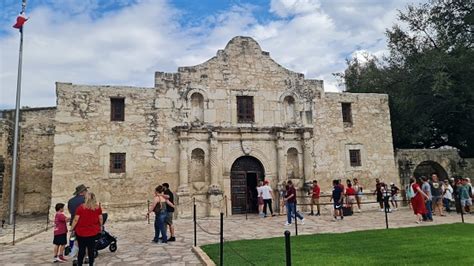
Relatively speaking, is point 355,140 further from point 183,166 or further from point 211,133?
point 183,166

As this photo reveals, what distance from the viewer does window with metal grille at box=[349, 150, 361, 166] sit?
1808cm

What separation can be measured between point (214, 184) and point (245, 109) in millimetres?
3877

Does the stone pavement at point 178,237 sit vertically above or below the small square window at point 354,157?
Answer: below

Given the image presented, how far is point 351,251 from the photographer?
23.8ft

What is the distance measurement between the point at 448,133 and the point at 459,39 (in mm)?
7114

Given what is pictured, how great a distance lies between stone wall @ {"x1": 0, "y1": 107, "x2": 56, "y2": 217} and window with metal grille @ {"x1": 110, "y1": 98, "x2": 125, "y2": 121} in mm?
5698

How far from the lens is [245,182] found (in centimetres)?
1670

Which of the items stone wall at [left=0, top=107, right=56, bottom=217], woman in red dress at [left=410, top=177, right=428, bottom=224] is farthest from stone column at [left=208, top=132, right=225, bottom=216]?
stone wall at [left=0, top=107, right=56, bottom=217]

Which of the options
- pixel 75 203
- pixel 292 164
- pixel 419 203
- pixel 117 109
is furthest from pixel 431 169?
pixel 75 203

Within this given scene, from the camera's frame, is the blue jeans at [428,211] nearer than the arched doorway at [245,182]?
Yes

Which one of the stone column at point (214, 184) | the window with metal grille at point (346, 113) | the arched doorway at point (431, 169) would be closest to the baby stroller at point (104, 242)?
the stone column at point (214, 184)

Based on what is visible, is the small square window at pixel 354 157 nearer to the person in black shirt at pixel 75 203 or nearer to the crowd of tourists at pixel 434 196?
the crowd of tourists at pixel 434 196

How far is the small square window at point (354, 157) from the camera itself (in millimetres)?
18078

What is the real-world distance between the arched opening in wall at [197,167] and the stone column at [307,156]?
4.75m
